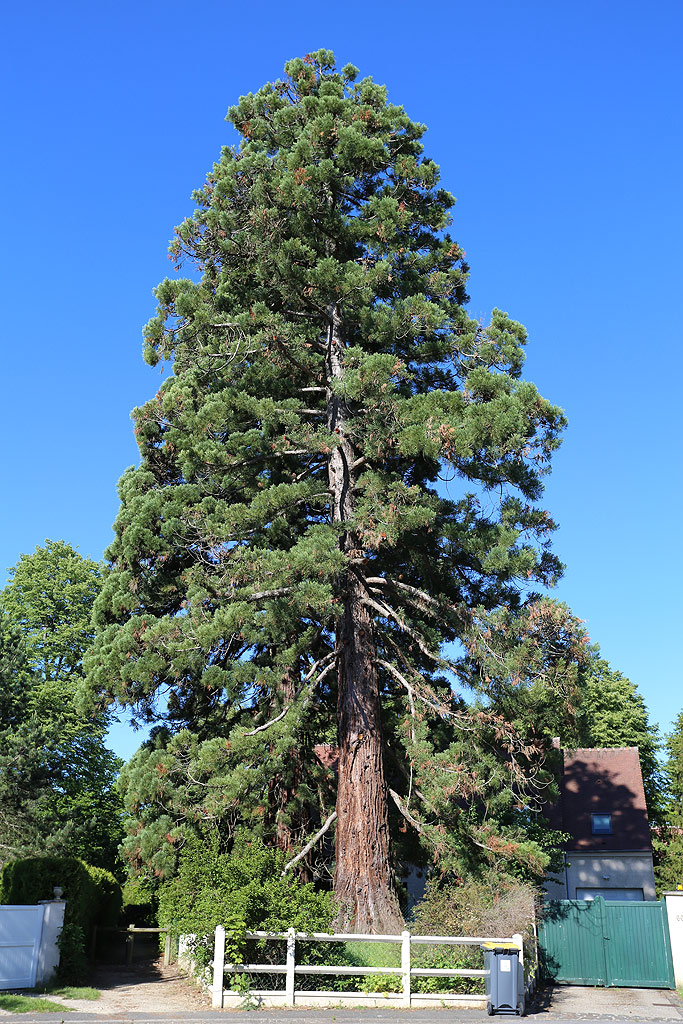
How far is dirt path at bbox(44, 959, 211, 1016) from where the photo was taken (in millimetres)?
11375

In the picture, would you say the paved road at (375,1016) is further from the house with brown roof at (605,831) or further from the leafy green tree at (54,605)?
the leafy green tree at (54,605)

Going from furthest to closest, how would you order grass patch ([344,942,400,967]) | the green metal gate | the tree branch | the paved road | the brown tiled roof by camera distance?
the brown tiled roof, the green metal gate, the tree branch, grass patch ([344,942,400,967]), the paved road

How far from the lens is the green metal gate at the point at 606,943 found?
55.8 feet

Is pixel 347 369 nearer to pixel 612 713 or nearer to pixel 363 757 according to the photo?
pixel 363 757

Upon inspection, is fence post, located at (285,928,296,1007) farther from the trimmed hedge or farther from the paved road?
the trimmed hedge

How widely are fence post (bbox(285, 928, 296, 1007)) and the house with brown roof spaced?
1606cm

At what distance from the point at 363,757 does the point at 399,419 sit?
6.23m

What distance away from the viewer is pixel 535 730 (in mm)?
15297

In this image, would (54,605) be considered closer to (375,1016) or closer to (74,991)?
(74,991)

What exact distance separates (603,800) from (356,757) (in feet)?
54.6

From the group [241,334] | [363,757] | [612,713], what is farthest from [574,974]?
[612,713]

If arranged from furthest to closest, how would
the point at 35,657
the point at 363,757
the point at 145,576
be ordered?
the point at 35,657, the point at 145,576, the point at 363,757

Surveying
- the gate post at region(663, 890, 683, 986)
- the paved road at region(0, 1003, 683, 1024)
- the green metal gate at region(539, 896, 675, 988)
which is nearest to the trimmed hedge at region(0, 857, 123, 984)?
the paved road at region(0, 1003, 683, 1024)

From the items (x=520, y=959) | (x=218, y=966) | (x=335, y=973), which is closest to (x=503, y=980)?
(x=520, y=959)
